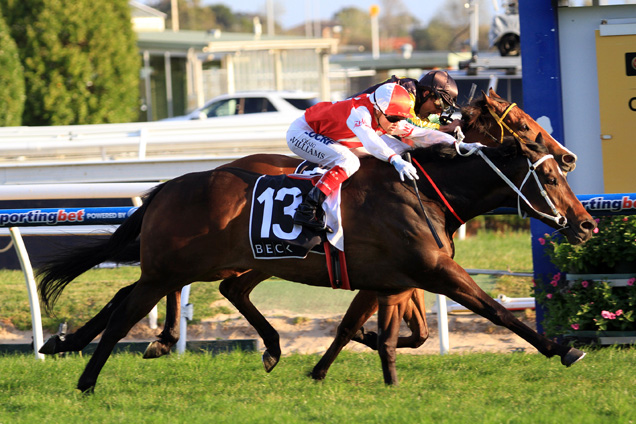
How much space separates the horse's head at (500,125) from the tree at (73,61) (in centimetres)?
1673

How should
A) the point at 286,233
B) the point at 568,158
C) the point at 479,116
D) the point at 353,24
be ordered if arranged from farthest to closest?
the point at 353,24 → the point at 479,116 → the point at 568,158 → the point at 286,233

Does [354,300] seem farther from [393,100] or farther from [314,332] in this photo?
[314,332]

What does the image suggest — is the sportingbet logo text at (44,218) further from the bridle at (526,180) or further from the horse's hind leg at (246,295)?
the bridle at (526,180)

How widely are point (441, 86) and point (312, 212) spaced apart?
109 cm

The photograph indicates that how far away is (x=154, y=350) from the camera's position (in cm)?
535

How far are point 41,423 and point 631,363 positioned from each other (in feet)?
11.1

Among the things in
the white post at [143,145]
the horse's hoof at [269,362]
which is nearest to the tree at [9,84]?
the white post at [143,145]

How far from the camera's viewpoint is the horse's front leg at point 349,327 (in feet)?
16.9

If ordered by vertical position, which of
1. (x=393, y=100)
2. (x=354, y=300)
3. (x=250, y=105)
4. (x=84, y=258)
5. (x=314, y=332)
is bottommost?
(x=314, y=332)

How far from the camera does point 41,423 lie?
427cm

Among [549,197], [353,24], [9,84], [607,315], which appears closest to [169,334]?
[549,197]

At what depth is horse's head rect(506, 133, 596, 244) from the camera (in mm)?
4680

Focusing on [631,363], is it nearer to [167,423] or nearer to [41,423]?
[167,423]

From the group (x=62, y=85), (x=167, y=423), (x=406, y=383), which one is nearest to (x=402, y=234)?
(x=406, y=383)
